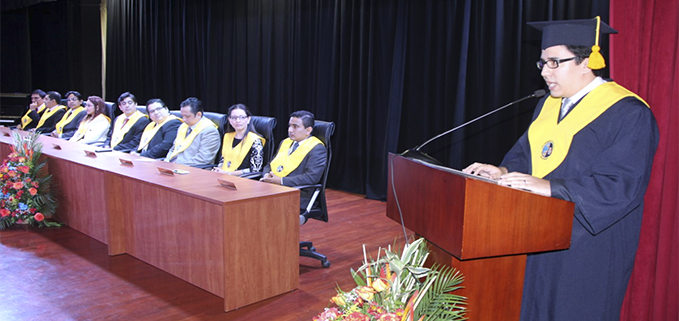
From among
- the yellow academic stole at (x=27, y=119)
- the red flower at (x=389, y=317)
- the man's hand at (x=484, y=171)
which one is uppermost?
the man's hand at (x=484, y=171)

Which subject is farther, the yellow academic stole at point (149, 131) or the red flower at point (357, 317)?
the yellow academic stole at point (149, 131)

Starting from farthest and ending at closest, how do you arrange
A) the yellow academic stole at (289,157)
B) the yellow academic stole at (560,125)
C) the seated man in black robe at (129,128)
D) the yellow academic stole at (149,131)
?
the seated man in black robe at (129,128) → the yellow academic stole at (149,131) → the yellow academic stole at (289,157) → the yellow academic stole at (560,125)

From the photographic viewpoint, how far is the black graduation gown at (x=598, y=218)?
1456 millimetres

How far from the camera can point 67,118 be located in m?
6.79

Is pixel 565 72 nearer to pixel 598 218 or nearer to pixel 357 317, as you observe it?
pixel 598 218

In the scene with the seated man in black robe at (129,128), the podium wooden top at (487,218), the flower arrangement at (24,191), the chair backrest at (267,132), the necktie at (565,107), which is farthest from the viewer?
the seated man in black robe at (129,128)

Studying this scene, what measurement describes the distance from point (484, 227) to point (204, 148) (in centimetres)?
335

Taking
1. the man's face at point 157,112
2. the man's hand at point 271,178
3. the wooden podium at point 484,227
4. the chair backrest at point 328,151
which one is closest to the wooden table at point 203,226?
the man's hand at point 271,178

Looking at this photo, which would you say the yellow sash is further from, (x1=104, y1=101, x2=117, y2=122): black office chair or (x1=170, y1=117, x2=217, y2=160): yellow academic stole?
(x1=170, y1=117, x2=217, y2=160): yellow academic stole

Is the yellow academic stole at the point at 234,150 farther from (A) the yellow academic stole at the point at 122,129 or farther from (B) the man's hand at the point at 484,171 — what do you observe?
(B) the man's hand at the point at 484,171

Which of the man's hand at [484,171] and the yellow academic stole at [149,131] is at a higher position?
the man's hand at [484,171]

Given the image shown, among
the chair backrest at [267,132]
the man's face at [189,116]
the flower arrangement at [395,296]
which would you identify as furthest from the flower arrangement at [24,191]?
the flower arrangement at [395,296]

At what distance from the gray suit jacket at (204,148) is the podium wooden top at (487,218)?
3109mm

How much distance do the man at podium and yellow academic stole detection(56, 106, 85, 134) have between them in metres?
6.23
